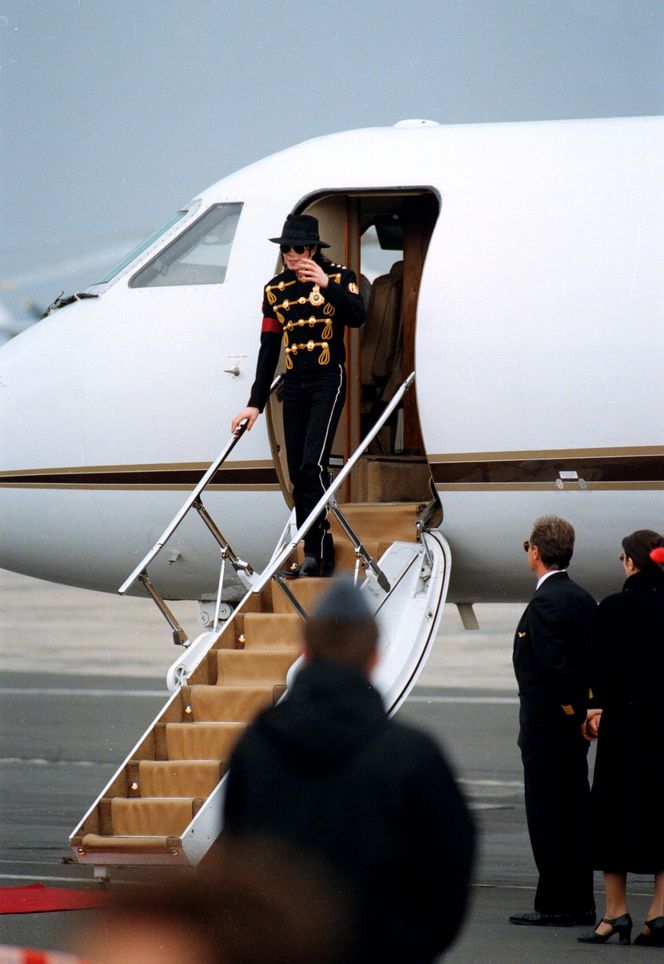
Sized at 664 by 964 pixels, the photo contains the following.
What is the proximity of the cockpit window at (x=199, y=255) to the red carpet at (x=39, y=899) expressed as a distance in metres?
3.67

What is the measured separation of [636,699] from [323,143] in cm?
418

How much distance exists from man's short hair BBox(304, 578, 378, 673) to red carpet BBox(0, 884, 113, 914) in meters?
4.44

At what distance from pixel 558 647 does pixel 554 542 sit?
0.51 m

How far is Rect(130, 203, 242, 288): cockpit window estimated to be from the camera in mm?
9117

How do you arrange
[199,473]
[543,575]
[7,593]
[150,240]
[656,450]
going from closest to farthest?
1. [543,575]
2. [656,450]
3. [199,473]
4. [150,240]
5. [7,593]

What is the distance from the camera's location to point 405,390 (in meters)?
8.48

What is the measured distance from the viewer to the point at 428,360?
27.6ft

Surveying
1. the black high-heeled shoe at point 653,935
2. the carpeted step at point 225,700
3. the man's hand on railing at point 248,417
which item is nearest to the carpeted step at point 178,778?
the carpeted step at point 225,700

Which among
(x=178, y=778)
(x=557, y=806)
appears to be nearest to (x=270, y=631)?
(x=178, y=778)

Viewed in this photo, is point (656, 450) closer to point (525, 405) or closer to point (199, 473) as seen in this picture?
point (525, 405)

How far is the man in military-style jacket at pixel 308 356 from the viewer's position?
7.93m

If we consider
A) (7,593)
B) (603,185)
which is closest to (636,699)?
(603,185)

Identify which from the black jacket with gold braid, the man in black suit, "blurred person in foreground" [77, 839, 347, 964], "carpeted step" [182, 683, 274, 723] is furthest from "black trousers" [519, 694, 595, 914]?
"blurred person in foreground" [77, 839, 347, 964]

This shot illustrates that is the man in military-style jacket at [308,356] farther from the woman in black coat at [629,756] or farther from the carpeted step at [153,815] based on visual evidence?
the woman in black coat at [629,756]
